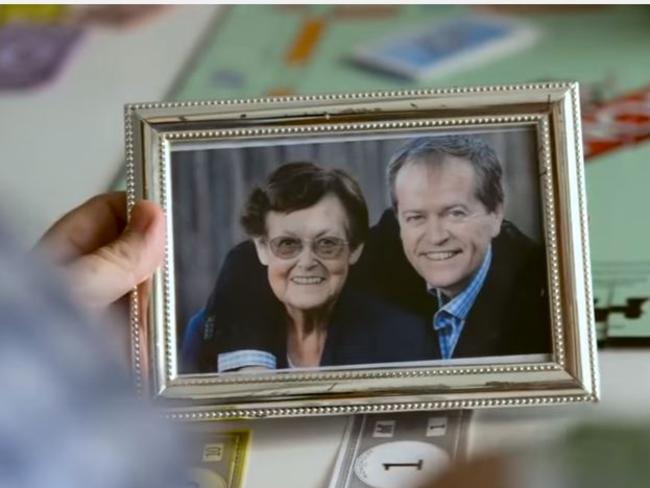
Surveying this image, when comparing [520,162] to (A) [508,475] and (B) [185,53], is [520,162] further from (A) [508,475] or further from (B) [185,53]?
(B) [185,53]

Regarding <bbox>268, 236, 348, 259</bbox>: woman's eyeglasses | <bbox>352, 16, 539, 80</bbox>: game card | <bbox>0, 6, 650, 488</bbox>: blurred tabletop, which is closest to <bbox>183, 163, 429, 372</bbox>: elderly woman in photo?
<bbox>268, 236, 348, 259</bbox>: woman's eyeglasses

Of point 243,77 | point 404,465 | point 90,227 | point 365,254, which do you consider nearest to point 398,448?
point 404,465

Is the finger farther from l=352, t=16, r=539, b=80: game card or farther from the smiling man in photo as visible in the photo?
l=352, t=16, r=539, b=80: game card

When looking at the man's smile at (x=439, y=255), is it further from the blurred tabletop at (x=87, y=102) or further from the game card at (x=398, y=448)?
the blurred tabletop at (x=87, y=102)

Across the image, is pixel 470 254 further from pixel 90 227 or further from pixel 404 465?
pixel 90 227

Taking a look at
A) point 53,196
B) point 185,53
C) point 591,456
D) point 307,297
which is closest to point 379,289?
point 307,297

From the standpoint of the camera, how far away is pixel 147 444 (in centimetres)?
22

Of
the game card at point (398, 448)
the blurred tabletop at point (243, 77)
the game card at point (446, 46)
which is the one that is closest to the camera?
the game card at point (398, 448)

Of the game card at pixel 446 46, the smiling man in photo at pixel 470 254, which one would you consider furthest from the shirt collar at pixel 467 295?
the game card at pixel 446 46

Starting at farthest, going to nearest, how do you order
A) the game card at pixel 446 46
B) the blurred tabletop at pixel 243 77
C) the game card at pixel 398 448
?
1. the game card at pixel 446 46
2. the blurred tabletop at pixel 243 77
3. the game card at pixel 398 448

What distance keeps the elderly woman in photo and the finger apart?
0.10 m

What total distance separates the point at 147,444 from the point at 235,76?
78 centimetres

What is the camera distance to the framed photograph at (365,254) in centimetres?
64

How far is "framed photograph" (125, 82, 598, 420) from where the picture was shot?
636mm
